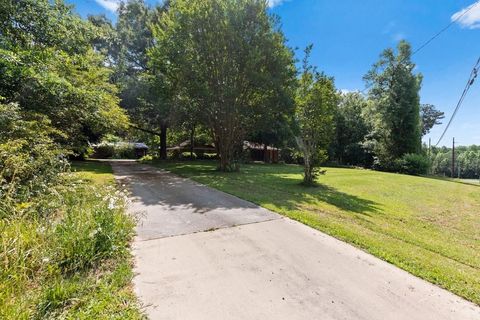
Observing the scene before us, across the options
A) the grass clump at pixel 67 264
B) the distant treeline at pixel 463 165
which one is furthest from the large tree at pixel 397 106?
the distant treeline at pixel 463 165

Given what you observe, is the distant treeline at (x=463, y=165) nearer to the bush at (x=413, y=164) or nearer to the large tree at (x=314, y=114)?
the bush at (x=413, y=164)

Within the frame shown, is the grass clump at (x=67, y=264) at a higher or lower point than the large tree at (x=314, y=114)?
lower

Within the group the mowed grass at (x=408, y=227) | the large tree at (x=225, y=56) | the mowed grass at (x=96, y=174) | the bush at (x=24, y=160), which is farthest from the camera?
the large tree at (x=225, y=56)

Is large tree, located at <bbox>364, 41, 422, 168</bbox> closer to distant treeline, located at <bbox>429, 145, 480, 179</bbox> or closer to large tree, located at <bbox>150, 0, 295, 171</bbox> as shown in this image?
large tree, located at <bbox>150, 0, 295, 171</bbox>

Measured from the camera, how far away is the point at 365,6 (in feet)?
31.6

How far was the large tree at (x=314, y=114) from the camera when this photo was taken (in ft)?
28.7

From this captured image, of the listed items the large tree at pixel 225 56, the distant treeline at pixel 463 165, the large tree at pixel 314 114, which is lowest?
the distant treeline at pixel 463 165

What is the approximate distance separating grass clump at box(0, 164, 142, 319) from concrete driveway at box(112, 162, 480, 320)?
0.80ft

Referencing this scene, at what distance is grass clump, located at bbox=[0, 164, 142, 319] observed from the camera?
2006 millimetres

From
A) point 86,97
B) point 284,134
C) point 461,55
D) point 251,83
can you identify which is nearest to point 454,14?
point 461,55

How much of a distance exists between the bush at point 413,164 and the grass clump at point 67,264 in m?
23.6

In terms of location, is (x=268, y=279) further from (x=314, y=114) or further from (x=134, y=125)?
(x=134, y=125)

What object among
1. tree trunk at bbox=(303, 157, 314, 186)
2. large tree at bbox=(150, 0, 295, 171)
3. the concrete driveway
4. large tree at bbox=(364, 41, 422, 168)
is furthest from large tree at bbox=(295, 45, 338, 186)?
large tree at bbox=(364, 41, 422, 168)

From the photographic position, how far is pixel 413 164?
20531mm
